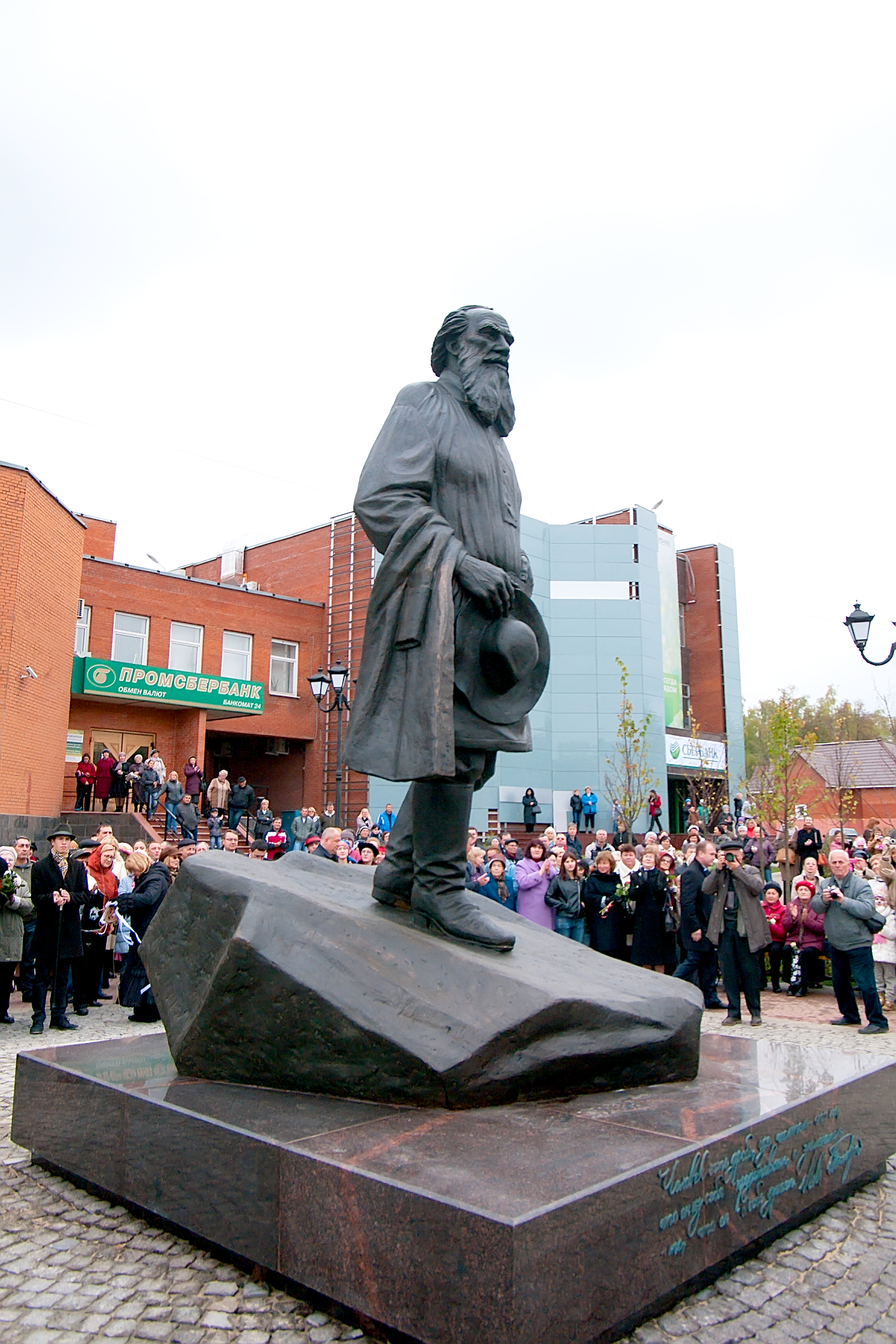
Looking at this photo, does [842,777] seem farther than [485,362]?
Yes

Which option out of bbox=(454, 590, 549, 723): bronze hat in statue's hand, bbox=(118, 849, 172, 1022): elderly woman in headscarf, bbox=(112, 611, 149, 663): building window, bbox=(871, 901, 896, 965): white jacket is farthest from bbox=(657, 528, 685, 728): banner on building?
bbox=(454, 590, 549, 723): bronze hat in statue's hand

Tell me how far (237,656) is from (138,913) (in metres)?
24.6

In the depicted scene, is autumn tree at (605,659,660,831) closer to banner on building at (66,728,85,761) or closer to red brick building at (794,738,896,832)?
red brick building at (794,738,896,832)

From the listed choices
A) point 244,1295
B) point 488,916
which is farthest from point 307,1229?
point 488,916

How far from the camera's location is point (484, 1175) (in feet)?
9.91

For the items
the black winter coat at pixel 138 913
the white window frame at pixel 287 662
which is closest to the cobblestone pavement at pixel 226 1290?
the black winter coat at pixel 138 913

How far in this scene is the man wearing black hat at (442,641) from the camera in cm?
443

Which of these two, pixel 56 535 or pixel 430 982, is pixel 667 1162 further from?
pixel 56 535

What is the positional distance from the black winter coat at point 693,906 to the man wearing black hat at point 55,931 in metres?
6.01

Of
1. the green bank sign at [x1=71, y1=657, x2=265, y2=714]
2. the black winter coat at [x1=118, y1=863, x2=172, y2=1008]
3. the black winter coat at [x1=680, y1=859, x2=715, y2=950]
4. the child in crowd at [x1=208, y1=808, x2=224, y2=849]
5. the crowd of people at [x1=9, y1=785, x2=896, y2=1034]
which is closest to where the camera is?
the crowd of people at [x1=9, y1=785, x2=896, y2=1034]

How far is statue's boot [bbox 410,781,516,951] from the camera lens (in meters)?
4.56

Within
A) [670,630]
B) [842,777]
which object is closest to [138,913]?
[670,630]

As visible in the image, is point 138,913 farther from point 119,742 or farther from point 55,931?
point 119,742
